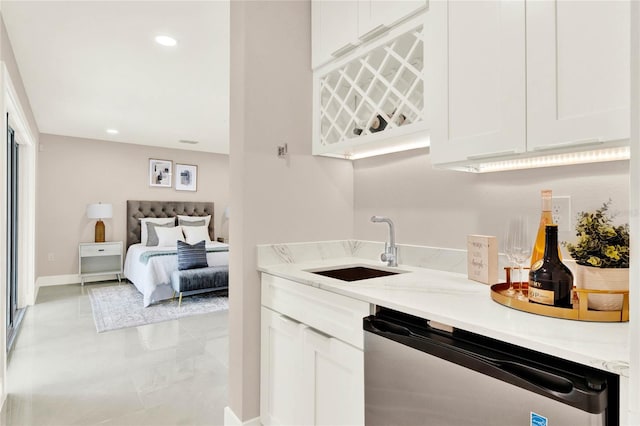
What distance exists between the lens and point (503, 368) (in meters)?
0.91

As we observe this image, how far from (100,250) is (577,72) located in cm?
658

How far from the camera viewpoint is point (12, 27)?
8.34ft

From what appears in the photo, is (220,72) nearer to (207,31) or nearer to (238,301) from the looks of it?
(207,31)

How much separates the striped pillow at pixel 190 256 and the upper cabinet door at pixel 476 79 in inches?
152

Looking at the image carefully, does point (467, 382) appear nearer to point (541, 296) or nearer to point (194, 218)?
point (541, 296)

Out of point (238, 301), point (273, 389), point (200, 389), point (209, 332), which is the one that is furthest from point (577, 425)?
→ point (209, 332)

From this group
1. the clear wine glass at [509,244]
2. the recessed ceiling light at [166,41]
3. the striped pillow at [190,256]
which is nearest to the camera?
the clear wine glass at [509,244]

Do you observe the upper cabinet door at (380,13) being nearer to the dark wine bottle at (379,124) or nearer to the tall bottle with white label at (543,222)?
the dark wine bottle at (379,124)

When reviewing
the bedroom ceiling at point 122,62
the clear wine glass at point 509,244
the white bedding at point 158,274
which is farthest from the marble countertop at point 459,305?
the white bedding at point 158,274

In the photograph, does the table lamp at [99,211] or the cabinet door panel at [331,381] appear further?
the table lamp at [99,211]

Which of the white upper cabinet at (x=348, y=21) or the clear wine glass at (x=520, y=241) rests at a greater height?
the white upper cabinet at (x=348, y=21)

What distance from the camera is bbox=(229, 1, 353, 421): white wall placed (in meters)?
1.90

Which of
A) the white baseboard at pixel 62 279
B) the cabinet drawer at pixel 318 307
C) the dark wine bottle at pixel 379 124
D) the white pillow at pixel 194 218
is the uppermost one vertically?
the dark wine bottle at pixel 379 124

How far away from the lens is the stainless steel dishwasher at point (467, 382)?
2.58ft
